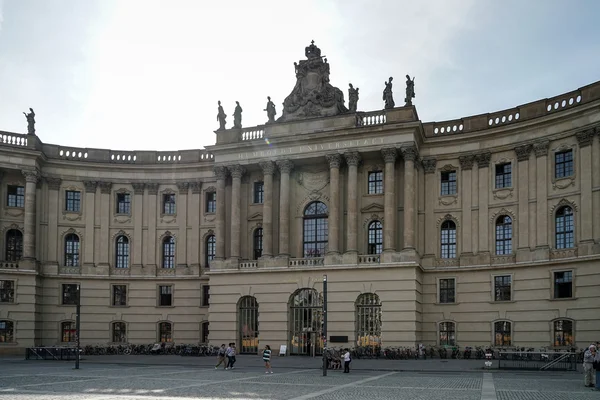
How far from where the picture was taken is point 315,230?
60938 millimetres

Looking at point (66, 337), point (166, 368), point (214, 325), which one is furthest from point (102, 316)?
point (166, 368)

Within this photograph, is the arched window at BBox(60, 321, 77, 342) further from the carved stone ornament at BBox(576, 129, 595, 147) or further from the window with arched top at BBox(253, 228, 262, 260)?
the carved stone ornament at BBox(576, 129, 595, 147)

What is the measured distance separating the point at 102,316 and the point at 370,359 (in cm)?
2673

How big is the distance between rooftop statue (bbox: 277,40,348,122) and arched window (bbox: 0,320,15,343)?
1138 inches

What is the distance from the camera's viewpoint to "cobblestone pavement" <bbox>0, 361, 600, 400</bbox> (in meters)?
27.8

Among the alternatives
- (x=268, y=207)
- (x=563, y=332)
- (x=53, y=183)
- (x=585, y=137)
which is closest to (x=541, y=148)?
(x=585, y=137)

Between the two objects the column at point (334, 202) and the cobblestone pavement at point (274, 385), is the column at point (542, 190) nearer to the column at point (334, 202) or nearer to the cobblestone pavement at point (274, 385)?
the column at point (334, 202)

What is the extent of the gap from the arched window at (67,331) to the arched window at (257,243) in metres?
18.0

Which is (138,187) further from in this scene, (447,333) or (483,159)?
(483,159)

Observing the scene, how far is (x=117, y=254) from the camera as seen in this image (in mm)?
67750

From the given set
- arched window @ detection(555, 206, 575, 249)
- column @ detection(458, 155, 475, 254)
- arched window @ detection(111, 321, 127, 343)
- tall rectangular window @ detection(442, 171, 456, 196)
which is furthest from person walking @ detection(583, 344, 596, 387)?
arched window @ detection(111, 321, 127, 343)

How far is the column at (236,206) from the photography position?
61.0 m

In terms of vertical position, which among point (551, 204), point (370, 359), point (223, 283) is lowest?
point (370, 359)

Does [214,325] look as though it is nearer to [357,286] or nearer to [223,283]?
[223,283]
